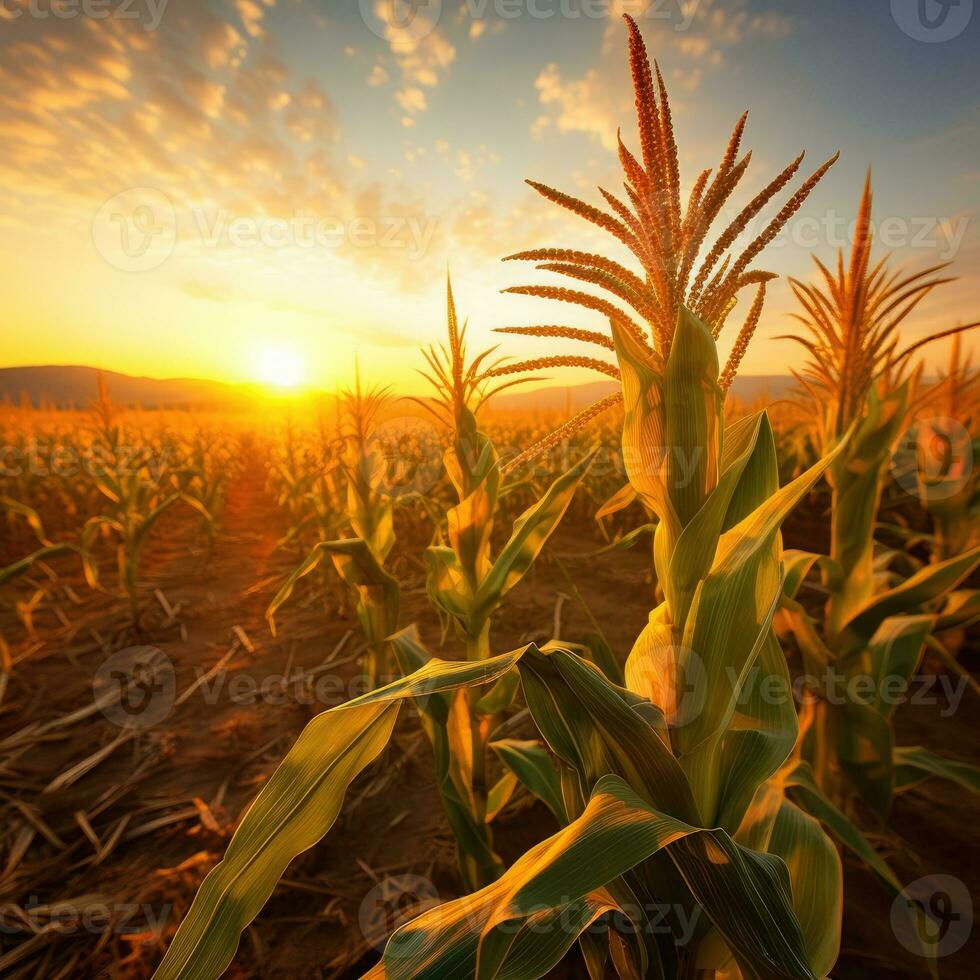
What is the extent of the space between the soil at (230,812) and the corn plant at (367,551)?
678mm

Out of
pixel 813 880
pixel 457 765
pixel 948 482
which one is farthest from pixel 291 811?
pixel 948 482

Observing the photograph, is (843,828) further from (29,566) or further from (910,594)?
(29,566)

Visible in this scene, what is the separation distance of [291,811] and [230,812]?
202cm

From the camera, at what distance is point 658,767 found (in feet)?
2.75

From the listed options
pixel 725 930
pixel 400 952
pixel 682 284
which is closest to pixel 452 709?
pixel 400 952

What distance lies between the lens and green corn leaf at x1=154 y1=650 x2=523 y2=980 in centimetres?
69

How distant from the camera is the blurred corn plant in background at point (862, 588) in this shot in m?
1.72

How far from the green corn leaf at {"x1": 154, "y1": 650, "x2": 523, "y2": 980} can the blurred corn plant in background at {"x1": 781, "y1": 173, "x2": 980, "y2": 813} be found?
142 centimetres

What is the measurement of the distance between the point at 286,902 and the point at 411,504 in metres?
4.58

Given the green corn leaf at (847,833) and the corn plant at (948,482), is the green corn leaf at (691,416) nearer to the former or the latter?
the green corn leaf at (847,833)

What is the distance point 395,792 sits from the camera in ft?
7.97

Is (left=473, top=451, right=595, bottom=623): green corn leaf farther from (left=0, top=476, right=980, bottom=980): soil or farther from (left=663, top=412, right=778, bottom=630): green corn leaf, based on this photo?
(left=0, top=476, right=980, bottom=980): soil

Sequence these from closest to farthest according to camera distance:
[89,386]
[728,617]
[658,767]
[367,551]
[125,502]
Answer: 1. [658,767]
2. [728,617]
3. [367,551]
4. [125,502]
5. [89,386]

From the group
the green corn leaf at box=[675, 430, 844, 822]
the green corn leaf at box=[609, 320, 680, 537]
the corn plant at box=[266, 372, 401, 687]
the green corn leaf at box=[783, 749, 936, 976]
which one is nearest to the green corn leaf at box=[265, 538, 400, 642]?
the corn plant at box=[266, 372, 401, 687]
